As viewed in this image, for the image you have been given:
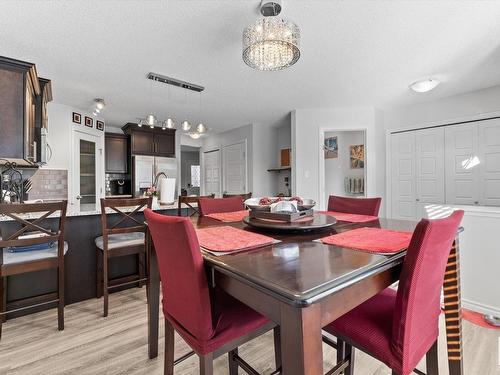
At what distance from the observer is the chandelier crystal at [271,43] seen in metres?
1.54

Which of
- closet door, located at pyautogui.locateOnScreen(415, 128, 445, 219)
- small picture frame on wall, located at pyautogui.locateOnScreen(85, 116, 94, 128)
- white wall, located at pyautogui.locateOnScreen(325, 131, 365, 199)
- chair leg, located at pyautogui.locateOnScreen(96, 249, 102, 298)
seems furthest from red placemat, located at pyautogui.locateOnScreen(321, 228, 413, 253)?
small picture frame on wall, located at pyautogui.locateOnScreen(85, 116, 94, 128)

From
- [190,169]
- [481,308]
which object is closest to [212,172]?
[190,169]

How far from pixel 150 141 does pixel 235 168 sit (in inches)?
72.5

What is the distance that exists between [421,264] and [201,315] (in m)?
0.74

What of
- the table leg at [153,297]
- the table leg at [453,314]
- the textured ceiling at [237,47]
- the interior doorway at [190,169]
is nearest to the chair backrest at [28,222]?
the table leg at [153,297]

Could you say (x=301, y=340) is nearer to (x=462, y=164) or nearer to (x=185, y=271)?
(x=185, y=271)

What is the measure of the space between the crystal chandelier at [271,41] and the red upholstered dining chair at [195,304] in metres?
1.26

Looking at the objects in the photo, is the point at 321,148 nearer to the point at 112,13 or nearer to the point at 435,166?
the point at 435,166

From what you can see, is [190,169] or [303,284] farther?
[190,169]

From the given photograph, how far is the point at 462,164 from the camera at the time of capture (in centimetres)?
350

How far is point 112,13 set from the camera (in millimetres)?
1755

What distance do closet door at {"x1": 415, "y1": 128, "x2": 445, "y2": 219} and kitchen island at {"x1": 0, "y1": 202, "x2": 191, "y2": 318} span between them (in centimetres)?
419

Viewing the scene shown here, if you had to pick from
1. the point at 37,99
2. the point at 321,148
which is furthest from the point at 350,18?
the point at 37,99

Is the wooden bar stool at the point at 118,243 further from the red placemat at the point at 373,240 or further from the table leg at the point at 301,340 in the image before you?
the table leg at the point at 301,340
